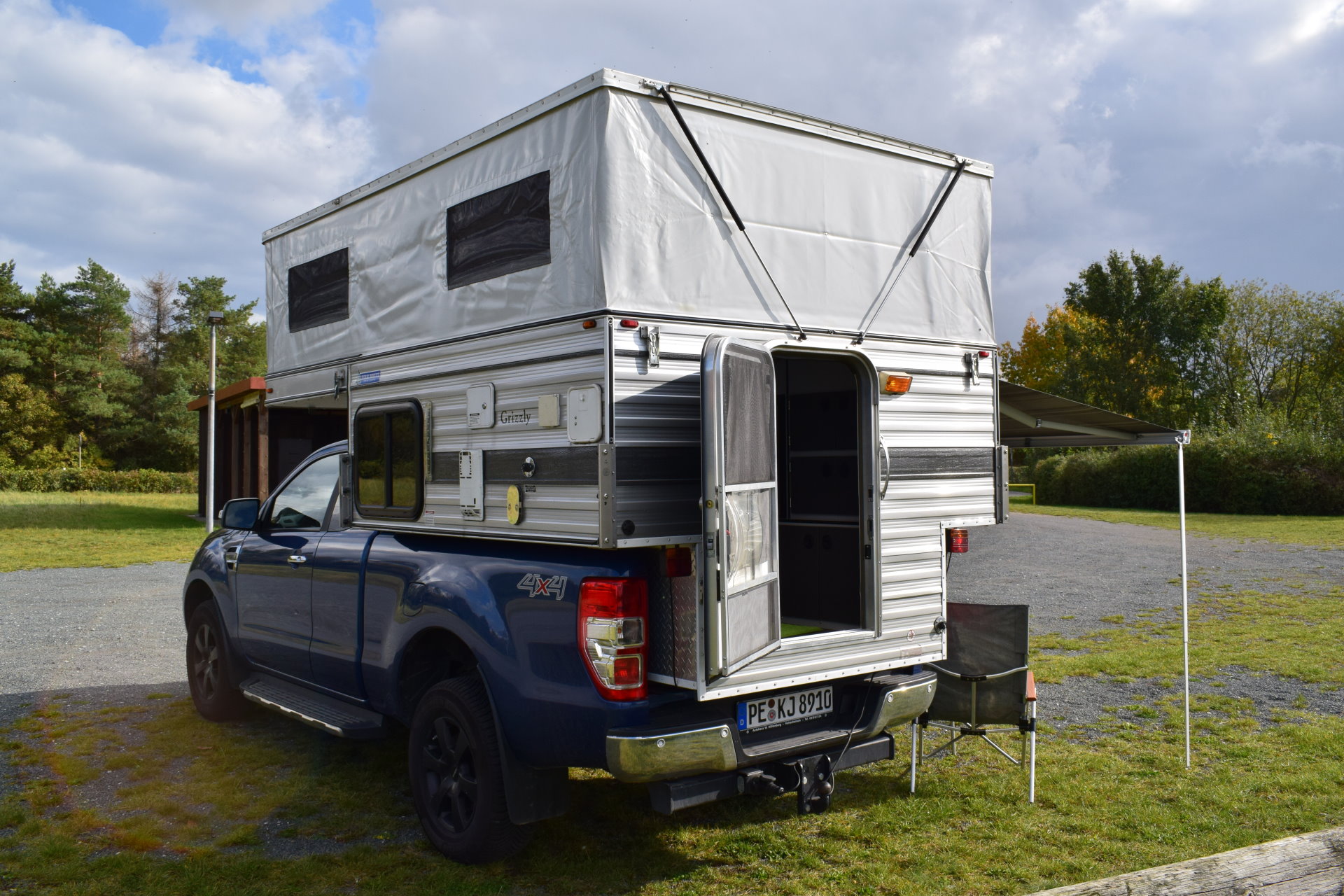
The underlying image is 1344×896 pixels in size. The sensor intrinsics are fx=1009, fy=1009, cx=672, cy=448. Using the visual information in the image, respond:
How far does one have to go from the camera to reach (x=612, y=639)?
359cm

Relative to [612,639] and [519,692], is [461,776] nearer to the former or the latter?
[519,692]

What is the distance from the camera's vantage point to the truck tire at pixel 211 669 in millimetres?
6141

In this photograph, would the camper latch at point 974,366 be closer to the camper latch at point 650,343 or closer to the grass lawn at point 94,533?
the camper latch at point 650,343

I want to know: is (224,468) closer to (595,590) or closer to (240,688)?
(240,688)

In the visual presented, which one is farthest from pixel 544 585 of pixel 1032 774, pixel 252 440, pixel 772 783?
pixel 252 440

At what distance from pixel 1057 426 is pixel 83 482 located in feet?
166

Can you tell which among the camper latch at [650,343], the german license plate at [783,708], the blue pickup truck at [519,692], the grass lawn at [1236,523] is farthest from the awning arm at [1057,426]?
the grass lawn at [1236,523]

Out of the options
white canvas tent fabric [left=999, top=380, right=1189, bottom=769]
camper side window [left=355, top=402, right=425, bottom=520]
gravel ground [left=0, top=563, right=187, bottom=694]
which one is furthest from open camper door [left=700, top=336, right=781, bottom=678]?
gravel ground [left=0, top=563, right=187, bottom=694]

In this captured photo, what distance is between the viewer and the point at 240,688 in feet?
19.1

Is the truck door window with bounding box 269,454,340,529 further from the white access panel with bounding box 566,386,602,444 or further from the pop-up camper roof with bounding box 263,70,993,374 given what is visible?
the white access panel with bounding box 566,386,602,444

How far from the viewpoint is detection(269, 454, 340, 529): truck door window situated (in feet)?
18.2

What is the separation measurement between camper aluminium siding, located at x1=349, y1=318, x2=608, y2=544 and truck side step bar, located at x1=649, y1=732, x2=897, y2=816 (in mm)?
940

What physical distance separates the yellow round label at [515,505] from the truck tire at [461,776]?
673 millimetres

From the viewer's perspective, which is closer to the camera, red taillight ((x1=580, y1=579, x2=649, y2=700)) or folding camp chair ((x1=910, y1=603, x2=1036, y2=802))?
red taillight ((x1=580, y1=579, x2=649, y2=700))
